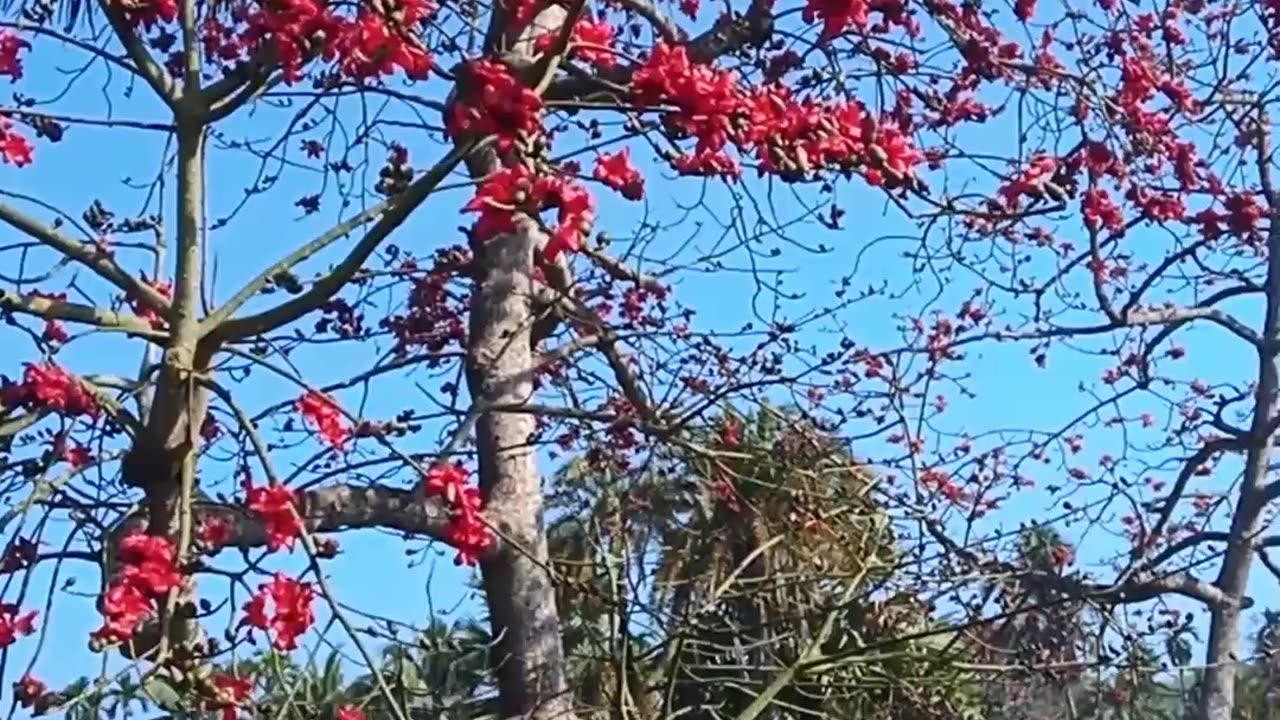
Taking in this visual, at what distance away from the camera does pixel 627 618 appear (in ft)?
19.2

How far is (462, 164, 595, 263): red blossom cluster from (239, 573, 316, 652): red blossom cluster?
84 cm

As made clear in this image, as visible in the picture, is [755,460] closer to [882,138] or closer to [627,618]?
[627,618]

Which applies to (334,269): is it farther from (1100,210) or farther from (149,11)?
(1100,210)

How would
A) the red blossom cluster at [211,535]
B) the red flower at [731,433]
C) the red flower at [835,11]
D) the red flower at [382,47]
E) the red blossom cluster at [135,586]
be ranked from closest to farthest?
the red blossom cluster at [135,586] < the red flower at [382,47] < the red flower at [835,11] < the red blossom cluster at [211,535] < the red flower at [731,433]

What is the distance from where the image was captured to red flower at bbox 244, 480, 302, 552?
398 centimetres

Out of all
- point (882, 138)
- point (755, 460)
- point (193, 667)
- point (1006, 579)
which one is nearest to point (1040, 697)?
point (1006, 579)

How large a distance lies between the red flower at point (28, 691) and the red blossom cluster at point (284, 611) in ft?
1.39

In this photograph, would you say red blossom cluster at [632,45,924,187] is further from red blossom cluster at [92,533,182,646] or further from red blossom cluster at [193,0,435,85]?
red blossom cluster at [92,533,182,646]

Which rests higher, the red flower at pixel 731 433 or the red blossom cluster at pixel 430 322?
the red blossom cluster at pixel 430 322

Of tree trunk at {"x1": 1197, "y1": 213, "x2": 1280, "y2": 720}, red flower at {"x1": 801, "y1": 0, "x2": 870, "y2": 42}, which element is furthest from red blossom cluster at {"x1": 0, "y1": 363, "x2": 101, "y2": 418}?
tree trunk at {"x1": 1197, "y1": 213, "x2": 1280, "y2": 720}

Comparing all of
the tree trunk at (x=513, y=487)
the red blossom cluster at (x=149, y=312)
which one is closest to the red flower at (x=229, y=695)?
the red blossom cluster at (x=149, y=312)

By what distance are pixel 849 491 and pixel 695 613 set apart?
1.03m

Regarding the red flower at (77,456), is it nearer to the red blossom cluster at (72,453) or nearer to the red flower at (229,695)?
the red blossom cluster at (72,453)

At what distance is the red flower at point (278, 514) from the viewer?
398 centimetres
